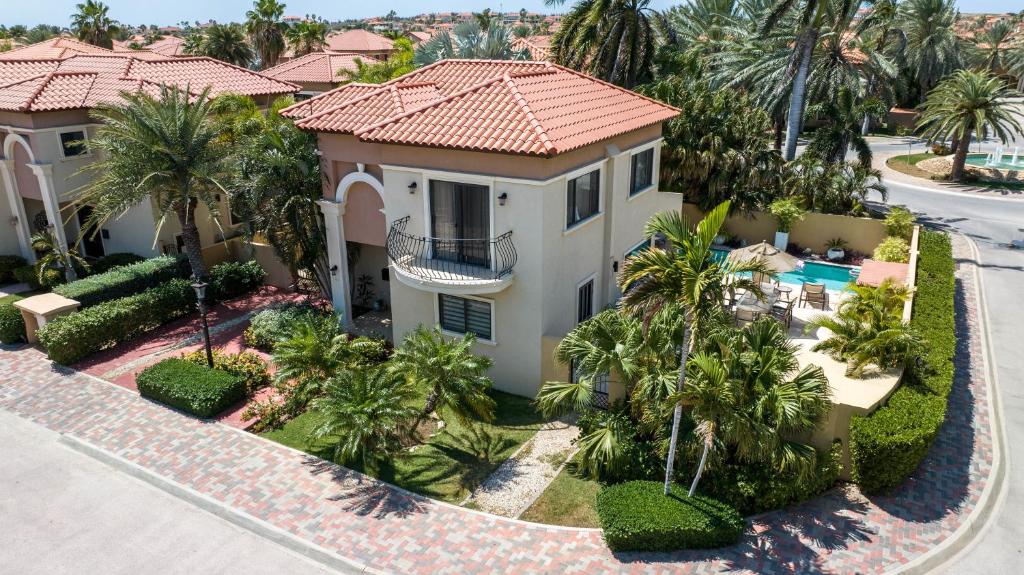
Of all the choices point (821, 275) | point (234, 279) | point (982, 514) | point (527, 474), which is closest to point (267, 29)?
point (234, 279)

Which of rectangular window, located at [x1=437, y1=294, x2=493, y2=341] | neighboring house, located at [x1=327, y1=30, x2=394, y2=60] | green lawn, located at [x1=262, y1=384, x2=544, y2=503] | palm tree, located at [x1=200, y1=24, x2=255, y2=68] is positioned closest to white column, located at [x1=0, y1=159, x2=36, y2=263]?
green lawn, located at [x1=262, y1=384, x2=544, y2=503]

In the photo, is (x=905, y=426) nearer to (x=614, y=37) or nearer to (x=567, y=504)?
(x=567, y=504)

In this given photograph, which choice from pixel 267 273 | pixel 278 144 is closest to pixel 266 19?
pixel 267 273

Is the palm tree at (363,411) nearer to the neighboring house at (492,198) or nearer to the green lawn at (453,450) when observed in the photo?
the green lawn at (453,450)

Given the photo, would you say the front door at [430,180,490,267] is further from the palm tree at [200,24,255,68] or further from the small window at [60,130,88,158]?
the palm tree at [200,24,255,68]

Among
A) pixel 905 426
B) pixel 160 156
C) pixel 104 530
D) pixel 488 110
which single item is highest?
pixel 488 110

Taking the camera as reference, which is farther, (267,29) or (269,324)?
(267,29)
